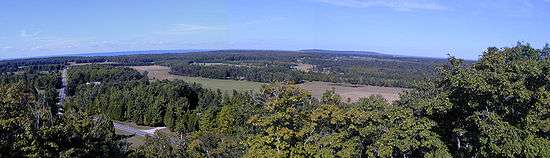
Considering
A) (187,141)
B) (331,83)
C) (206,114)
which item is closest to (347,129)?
(187,141)

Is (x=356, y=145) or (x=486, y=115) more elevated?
(x=486, y=115)

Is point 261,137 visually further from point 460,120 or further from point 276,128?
point 460,120

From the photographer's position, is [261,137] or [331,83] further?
[331,83]

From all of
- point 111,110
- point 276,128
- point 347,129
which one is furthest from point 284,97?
point 111,110

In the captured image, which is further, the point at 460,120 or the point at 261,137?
the point at 460,120

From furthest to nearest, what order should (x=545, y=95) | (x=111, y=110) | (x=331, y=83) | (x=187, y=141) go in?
(x=331, y=83)
(x=111, y=110)
(x=187, y=141)
(x=545, y=95)

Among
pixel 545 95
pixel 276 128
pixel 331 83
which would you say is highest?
pixel 545 95

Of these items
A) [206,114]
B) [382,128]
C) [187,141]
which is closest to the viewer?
[382,128]

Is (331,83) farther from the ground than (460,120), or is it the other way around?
(460,120)

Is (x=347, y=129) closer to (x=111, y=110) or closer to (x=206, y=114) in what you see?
(x=206, y=114)
